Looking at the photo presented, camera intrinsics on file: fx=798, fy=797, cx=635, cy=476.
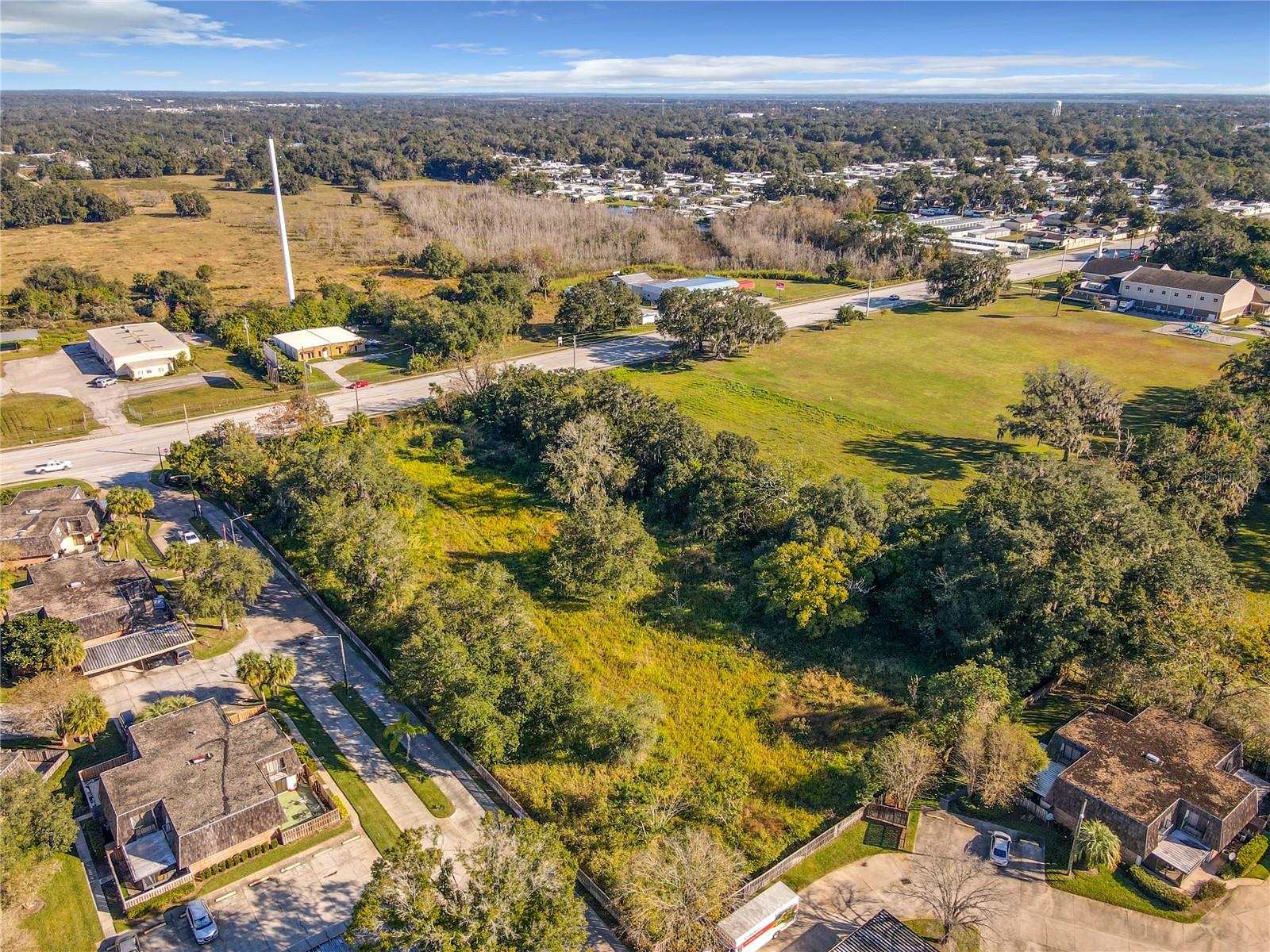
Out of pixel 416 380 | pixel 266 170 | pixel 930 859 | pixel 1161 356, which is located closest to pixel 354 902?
pixel 930 859

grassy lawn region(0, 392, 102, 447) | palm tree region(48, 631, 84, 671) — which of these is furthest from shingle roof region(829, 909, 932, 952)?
grassy lawn region(0, 392, 102, 447)

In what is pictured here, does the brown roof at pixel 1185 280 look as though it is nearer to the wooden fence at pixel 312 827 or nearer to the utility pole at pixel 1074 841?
the utility pole at pixel 1074 841

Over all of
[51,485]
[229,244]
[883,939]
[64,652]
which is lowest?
[883,939]

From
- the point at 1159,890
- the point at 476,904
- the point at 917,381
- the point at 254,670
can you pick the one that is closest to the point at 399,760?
the point at 254,670

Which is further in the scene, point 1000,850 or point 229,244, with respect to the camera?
point 229,244

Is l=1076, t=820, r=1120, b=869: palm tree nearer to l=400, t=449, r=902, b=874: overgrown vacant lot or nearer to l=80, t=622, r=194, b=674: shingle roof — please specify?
l=400, t=449, r=902, b=874: overgrown vacant lot

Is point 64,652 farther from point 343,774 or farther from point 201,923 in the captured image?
point 201,923
